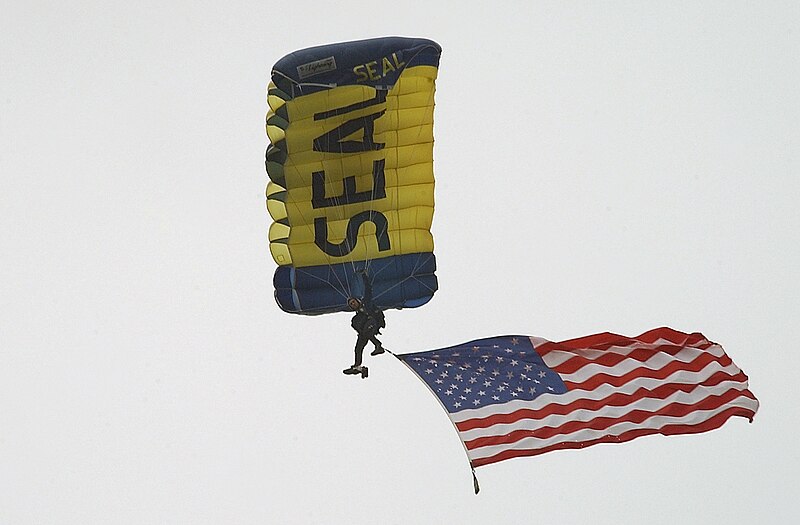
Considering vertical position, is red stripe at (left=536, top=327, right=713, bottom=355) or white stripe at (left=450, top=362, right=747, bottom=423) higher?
red stripe at (left=536, top=327, right=713, bottom=355)

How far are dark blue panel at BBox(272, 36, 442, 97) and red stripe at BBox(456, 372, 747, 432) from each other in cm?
360

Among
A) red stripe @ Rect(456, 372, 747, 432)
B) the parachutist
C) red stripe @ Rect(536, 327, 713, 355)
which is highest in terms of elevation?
the parachutist

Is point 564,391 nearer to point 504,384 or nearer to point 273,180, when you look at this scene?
point 504,384

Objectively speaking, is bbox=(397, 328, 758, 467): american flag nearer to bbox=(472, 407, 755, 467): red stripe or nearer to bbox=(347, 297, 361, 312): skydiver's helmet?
bbox=(472, 407, 755, 467): red stripe

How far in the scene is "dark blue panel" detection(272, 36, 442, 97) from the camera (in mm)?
12914

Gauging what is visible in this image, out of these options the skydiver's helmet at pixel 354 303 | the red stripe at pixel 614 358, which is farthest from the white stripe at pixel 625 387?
→ the skydiver's helmet at pixel 354 303

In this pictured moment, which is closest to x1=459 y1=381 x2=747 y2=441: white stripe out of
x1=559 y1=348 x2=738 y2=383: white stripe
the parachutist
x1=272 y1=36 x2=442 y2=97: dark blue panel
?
x1=559 y1=348 x2=738 y2=383: white stripe

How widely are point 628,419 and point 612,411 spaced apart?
0.63 ft

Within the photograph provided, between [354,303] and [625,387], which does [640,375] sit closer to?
[625,387]

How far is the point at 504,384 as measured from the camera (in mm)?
14070

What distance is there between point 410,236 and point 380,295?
27.7 inches

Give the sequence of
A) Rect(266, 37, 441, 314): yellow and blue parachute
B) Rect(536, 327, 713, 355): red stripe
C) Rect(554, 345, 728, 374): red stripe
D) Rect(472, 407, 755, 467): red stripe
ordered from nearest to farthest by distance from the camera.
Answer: Rect(266, 37, 441, 314): yellow and blue parachute < Rect(472, 407, 755, 467): red stripe < Rect(554, 345, 728, 374): red stripe < Rect(536, 327, 713, 355): red stripe

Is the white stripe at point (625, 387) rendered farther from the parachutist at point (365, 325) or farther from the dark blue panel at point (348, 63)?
the dark blue panel at point (348, 63)

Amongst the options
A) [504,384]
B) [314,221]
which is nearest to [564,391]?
[504,384]
